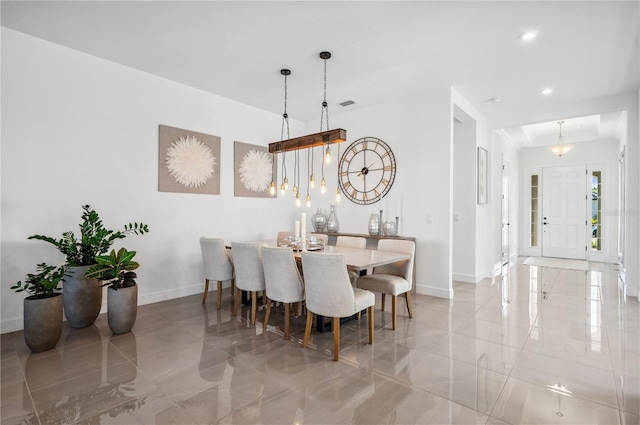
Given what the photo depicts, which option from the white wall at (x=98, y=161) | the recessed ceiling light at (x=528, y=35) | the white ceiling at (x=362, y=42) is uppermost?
the white ceiling at (x=362, y=42)

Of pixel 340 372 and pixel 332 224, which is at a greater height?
pixel 332 224

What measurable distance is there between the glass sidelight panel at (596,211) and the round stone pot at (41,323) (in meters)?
10.1

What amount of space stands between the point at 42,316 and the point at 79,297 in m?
0.48

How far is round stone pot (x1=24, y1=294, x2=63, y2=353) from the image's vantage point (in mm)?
2729

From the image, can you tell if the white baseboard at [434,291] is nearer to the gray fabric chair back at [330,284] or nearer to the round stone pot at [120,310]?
the gray fabric chair back at [330,284]

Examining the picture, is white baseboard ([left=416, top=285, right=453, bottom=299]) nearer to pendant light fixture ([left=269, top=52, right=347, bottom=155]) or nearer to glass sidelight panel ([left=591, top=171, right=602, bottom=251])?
pendant light fixture ([left=269, top=52, right=347, bottom=155])

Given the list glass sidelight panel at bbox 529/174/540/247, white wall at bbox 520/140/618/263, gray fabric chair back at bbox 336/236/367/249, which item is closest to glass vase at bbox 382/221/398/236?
gray fabric chair back at bbox 336/236/367/249

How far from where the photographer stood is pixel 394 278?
352 centimetres

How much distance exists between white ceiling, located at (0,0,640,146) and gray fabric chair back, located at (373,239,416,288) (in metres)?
2.11

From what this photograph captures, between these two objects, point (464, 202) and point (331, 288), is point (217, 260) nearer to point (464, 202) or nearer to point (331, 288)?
point (331, 288)

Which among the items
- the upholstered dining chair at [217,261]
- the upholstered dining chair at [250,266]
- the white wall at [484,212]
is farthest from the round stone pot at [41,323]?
the white wall at [484,212]

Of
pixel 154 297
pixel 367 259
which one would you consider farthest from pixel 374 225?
pixel 154 297

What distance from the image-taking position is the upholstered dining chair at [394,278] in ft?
11.1

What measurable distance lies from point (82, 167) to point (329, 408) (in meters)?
3.57
